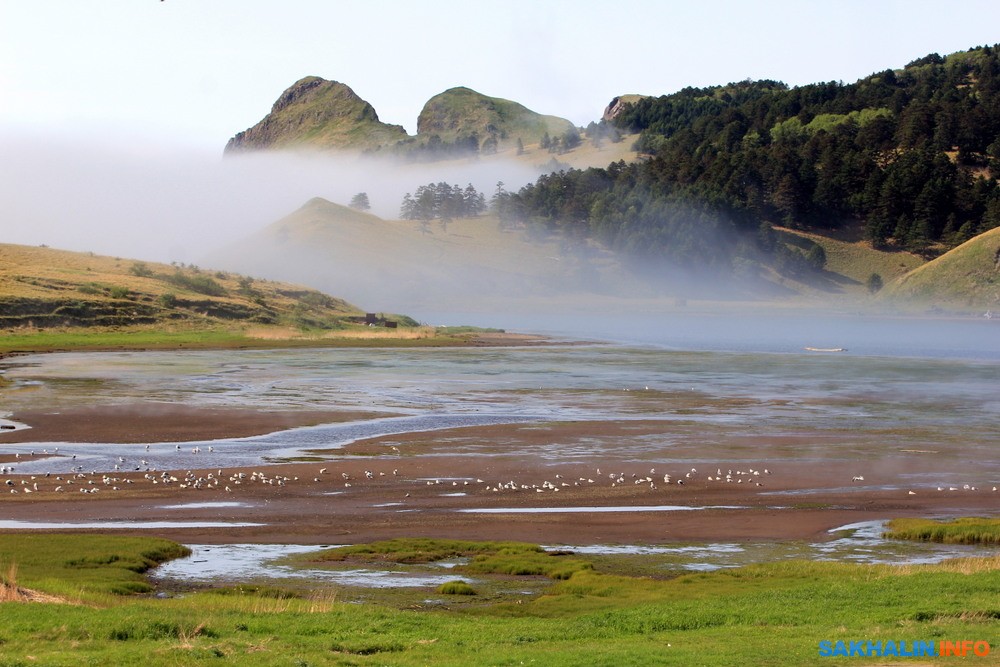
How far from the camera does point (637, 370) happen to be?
73688mm

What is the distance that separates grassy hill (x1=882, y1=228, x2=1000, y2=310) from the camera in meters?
162

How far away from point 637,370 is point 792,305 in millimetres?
107427

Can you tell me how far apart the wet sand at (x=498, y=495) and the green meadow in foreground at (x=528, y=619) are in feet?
16.1

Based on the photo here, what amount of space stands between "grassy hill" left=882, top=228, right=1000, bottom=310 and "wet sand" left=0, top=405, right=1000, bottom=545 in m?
132

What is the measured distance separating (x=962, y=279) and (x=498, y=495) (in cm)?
14727

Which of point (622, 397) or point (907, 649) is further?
point (622, 397)

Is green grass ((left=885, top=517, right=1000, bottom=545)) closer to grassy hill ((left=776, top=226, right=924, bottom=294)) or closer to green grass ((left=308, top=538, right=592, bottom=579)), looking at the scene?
green grass ((left=308, top=538, right=592, bottom=579))

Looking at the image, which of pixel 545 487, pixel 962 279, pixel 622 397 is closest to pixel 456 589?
pixel 545 487

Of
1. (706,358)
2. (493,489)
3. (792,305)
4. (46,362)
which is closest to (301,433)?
(493,489)

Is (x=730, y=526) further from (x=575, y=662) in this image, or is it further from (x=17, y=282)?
(x=17, y=282)

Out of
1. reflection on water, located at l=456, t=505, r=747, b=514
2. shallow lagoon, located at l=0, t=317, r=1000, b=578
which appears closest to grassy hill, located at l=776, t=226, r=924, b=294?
shallow lagoon, located at l=0, t=317, r=1000, b=578

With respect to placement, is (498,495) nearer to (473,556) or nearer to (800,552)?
(473,556)

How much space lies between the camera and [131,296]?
104 meters

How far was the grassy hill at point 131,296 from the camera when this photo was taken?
96.5 m
